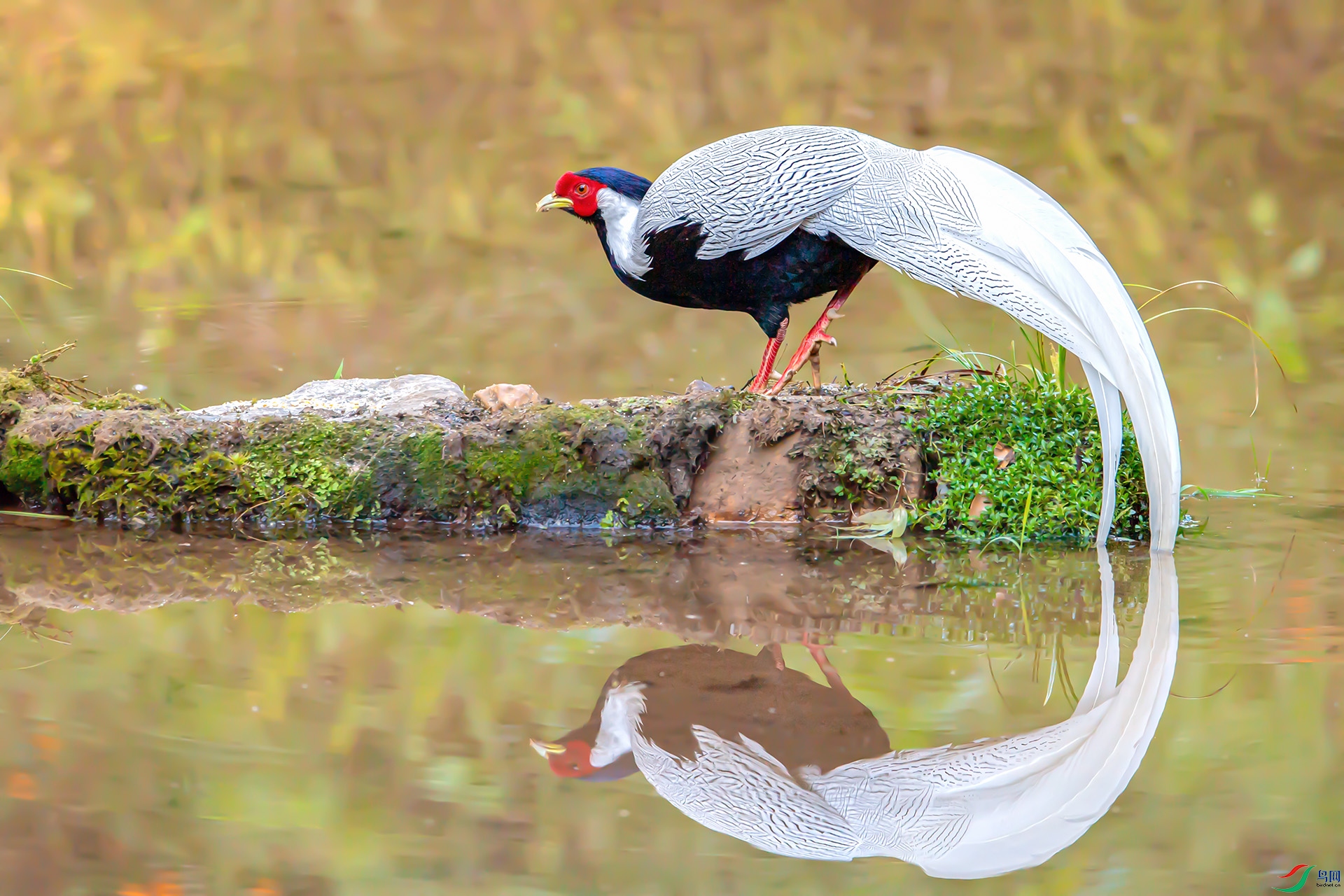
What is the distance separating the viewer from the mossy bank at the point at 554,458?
4.59 meters

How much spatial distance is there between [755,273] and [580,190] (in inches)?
29.4

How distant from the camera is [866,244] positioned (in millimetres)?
4379

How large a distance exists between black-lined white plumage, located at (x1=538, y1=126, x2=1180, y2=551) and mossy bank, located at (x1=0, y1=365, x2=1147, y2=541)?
0.41 metres

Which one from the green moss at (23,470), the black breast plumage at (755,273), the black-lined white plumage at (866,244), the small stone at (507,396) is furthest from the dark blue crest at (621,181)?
the green moss at (23,470)

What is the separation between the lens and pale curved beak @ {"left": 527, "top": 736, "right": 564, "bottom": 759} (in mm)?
2756

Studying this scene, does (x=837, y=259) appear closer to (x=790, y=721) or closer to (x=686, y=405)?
(x=686, y=405)

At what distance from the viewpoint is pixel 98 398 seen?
5.13 meters

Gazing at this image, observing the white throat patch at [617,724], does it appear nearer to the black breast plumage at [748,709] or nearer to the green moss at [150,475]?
the black breast plumage at [748,709]

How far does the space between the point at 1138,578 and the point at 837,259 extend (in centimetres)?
153

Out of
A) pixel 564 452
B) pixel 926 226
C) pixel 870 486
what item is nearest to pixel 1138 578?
pixel 870 486

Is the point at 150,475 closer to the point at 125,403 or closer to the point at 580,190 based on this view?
the point at 125,403

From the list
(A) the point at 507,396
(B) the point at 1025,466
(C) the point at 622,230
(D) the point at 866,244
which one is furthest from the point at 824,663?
(A) the point at 507,396

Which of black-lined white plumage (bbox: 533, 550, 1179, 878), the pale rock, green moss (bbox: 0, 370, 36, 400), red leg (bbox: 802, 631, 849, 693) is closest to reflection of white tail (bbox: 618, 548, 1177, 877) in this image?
black-lined white plumage (bbox: 533, 550, 1179, 878)

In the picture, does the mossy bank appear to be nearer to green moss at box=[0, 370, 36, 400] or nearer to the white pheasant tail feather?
green moss at box=[0, 370, 36, 400]
